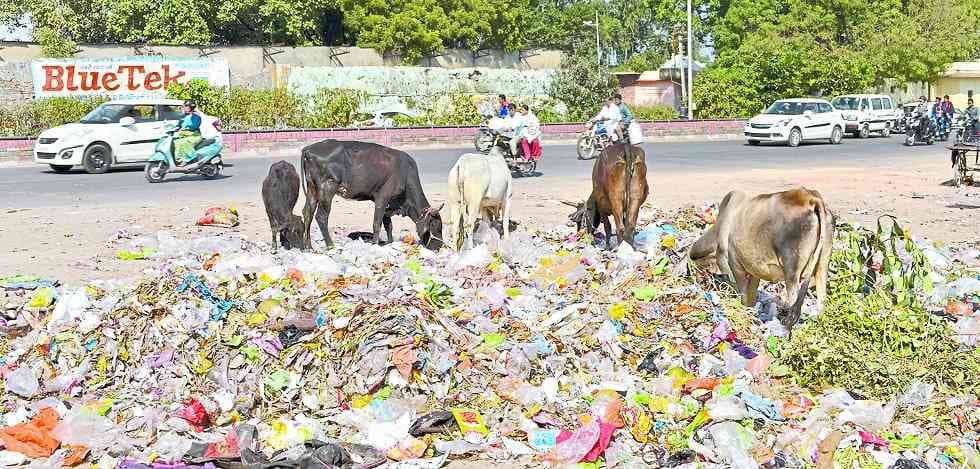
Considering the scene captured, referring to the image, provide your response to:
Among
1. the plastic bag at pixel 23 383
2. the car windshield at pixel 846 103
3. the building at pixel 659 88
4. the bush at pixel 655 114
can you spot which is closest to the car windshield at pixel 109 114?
the plastic bag at pixel 23 383

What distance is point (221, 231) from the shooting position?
43.5 ft

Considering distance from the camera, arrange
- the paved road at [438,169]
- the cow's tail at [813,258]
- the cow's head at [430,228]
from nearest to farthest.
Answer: the cow's tail at [813,258], the cow's head at [430,228], the paved road at [438,169]

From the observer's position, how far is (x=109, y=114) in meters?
22.4

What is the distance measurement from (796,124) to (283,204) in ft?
78.8

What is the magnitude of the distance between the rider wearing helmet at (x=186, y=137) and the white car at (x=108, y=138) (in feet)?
8.64

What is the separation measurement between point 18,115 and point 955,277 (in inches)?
1010

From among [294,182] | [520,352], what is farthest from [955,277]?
[294,182]

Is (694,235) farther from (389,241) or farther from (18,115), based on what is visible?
(18,115)

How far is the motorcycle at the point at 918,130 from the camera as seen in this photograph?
106ft

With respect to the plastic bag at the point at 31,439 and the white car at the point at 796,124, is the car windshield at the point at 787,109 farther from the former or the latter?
the plastic bag at the point at 31,439

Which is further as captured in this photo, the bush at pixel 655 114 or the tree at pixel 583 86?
the tree at pixel 583 86

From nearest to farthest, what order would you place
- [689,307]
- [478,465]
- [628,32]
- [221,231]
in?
[478,465] → [689,307] → [221,231] → [628,32]

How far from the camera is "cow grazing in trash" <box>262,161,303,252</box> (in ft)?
37.2

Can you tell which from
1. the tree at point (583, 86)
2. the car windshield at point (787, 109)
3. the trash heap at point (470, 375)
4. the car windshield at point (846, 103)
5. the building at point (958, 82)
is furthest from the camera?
the building at point (958, 82)
